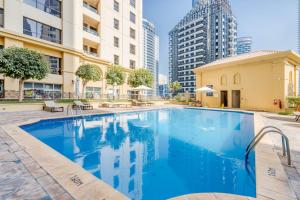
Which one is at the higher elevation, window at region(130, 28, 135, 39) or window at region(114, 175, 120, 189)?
window at region(130, 28, 135, 39)

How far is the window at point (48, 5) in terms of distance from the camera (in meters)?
16.4

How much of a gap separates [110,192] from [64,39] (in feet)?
67.3

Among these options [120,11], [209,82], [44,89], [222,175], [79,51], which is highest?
[120,11]

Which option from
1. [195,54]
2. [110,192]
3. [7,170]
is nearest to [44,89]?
[7,170]

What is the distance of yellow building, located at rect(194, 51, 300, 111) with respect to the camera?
49.6ft

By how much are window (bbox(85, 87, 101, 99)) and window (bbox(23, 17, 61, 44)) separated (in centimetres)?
672

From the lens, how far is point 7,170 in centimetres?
309

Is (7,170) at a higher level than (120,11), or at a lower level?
lower

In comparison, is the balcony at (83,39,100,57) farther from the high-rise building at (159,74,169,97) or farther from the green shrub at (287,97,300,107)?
the high-rise building at (159,74,169,97)

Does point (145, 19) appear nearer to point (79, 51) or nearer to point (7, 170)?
point (79, 51)

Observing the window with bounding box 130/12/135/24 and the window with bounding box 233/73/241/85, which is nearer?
the window with bounding box 233/73/241/85

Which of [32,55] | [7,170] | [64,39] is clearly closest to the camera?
[7,170]

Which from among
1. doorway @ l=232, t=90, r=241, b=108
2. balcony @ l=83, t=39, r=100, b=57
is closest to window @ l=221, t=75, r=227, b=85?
doorway @ l=232, t=90, r=241, b=108

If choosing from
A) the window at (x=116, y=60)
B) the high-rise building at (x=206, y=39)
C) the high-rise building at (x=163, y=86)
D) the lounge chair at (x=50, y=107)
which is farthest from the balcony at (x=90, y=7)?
the high-rise building at (x=163, y=86)
